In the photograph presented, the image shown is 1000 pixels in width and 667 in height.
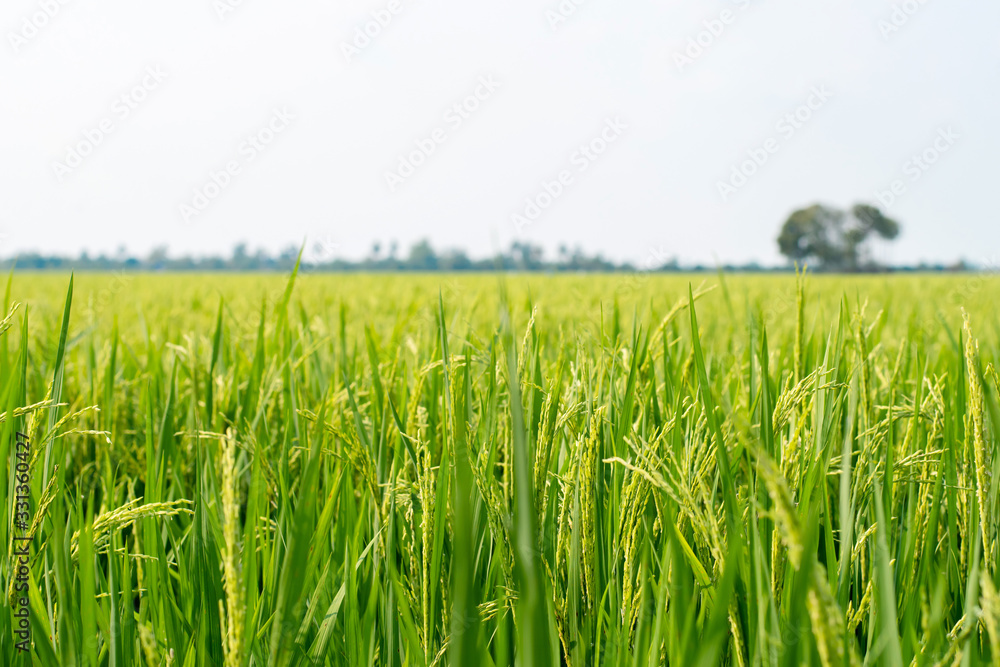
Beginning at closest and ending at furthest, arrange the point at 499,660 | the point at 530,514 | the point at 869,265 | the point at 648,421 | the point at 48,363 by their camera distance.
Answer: the point at 530,514, the point at 499,660, the point at 648,421, the point at 48,363, the point at 869,265

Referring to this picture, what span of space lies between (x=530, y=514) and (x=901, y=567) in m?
0.76

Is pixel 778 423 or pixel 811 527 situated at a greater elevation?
pixel 778 423

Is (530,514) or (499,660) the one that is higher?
(530,514)

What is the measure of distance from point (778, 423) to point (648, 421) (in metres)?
0.42

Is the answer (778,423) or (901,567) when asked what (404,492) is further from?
(901,567)

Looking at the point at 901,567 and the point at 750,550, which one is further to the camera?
the point at 901,567

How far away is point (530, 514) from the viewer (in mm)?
378

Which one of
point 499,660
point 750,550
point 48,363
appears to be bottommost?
point 499,660

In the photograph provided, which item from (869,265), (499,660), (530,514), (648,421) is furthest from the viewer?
(869,265)

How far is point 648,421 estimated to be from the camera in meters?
1.15

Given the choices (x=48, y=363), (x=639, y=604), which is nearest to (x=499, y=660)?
(x=639, y=604)

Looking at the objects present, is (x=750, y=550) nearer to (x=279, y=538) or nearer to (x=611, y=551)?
(x=611, y=551)

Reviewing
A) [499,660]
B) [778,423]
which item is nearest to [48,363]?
[499,660]

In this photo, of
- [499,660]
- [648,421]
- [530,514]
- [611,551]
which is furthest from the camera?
[648,421]
